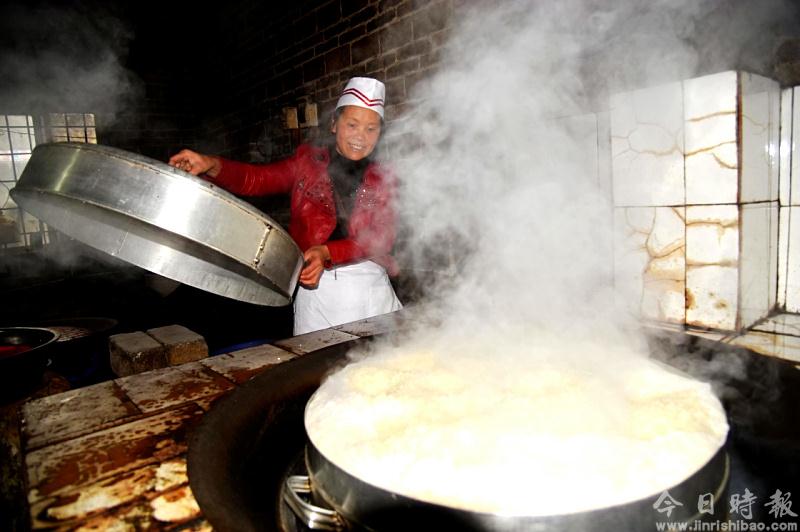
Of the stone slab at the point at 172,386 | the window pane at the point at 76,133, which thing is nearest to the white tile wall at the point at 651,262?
the stone slab at the point at 172,386

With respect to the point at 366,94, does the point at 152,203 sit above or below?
below

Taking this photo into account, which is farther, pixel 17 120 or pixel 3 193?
pixel 3 193

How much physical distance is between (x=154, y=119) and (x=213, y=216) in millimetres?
8217

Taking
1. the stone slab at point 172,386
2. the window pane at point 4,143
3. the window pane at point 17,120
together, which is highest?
the window pane at point 17,120

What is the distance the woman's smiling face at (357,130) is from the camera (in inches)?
118

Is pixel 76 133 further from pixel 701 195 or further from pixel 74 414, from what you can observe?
pixel 701 195

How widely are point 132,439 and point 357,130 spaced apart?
7.34ft

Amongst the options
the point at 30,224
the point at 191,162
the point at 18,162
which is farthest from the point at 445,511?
the point at 18,162

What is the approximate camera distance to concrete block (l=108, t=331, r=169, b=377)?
196cm

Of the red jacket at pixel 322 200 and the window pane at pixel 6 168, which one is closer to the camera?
the red jacket at pixel 322 200

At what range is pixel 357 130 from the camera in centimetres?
300

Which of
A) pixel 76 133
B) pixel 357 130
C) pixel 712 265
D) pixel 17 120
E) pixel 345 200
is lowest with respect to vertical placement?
pixel 712 265

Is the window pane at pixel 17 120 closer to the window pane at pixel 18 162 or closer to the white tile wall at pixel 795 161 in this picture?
the window pane at pixel 18 162

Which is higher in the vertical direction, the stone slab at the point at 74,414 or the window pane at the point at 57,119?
the window pane at the point at 57,119
